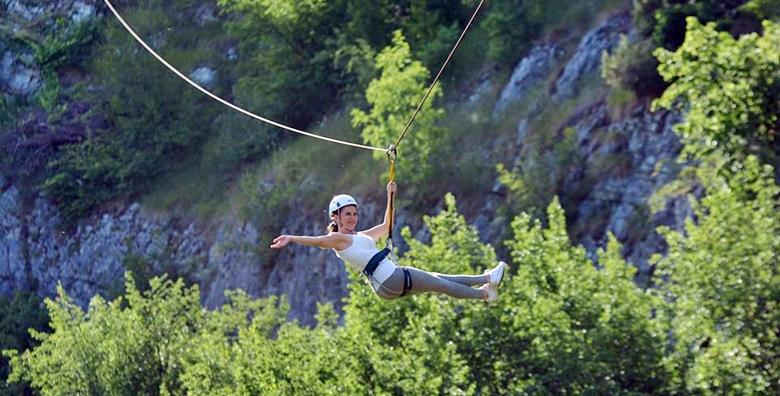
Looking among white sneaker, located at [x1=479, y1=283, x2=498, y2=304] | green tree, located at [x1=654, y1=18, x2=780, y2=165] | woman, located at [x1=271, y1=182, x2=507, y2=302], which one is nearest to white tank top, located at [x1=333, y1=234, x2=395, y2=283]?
woman, located at [x1=271, y1=182, x2=507, y2=302]

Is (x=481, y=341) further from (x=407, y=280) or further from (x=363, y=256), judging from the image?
(x=363, y=256)

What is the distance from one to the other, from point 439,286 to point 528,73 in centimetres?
2731

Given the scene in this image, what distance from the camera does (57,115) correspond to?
176 ft

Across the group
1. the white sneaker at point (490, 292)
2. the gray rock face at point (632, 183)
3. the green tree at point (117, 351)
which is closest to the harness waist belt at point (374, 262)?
the white sneaker at point (490, 292)

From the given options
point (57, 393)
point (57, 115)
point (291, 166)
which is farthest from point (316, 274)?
point (57, 115)

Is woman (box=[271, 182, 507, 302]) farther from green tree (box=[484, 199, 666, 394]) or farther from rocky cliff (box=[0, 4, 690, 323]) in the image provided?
rocky cliff (box=[0, 4, 690, 323])

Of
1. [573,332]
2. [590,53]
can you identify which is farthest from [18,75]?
[573,332]

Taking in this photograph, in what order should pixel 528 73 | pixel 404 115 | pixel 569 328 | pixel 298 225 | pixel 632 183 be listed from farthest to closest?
pixel 298 225
pixel 528 73
pixel 404 115
pixel 632 183
pixel 569 328

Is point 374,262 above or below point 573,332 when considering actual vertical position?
above

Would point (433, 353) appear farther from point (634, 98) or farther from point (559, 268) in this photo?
point (634, 98)

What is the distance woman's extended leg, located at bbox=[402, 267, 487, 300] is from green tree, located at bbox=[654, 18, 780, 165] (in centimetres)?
1395

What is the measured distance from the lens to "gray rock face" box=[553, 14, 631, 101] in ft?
129

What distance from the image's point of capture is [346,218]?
14.9 m

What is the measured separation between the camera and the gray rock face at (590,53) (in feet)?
129
